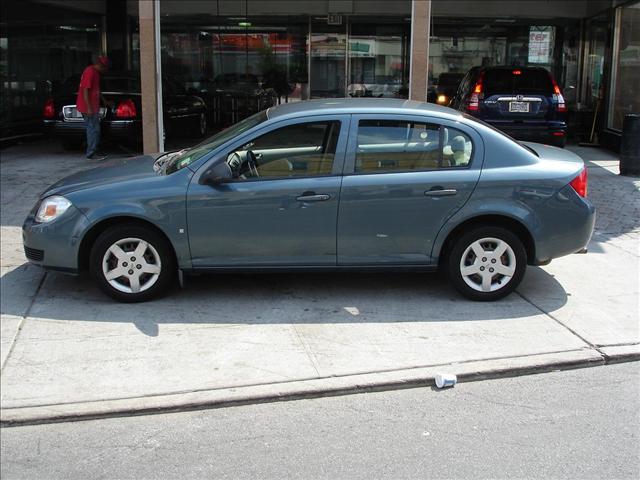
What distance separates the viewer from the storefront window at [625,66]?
558 inches

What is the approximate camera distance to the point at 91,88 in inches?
499

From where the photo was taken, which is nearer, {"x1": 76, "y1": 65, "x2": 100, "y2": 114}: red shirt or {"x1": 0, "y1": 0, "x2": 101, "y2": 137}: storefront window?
{"x1": 76, "y1": 65, "x2": 100, "y2": 114}: red shirt

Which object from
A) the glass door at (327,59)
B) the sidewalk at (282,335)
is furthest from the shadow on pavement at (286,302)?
the glass door at (327,59)

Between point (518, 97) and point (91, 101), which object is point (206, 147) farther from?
point (518, 97)

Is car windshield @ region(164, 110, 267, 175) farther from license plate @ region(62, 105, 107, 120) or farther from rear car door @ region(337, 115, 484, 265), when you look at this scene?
license plate @ region(62, 105, 107, 120)

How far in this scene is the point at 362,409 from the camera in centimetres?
452

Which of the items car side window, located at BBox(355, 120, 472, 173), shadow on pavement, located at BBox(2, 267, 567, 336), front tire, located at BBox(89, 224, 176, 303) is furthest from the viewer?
car side window, located at BBox(355, 120, 472, 173)

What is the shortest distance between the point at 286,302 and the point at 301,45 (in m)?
14.5

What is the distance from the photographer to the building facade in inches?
689

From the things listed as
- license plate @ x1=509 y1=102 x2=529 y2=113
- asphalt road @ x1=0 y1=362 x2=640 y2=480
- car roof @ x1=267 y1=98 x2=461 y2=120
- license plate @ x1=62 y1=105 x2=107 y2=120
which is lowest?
asphalt road @ x1=0 y1=362 x2=640 y2=480

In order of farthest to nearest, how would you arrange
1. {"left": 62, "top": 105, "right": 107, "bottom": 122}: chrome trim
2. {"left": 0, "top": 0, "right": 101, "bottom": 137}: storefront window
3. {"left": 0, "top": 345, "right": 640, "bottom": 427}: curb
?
{"left": 0, "top": 0, "right": 101, "bottom": 137}: storefront window → {"left": 62, "top": 105, "right": 107, "bottom": 122}: chrome trim → {"left": 0, "top": 345, "right": 640, "bottom": 427}: curb

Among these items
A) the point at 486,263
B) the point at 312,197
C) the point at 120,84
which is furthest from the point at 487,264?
the point at 120,84

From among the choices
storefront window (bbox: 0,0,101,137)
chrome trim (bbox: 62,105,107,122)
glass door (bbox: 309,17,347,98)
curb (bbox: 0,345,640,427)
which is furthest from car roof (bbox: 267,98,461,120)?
glass door (bbox: 309,17,347,98)

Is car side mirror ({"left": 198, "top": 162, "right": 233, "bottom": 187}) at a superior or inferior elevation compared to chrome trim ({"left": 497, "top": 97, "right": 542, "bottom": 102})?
inferior
